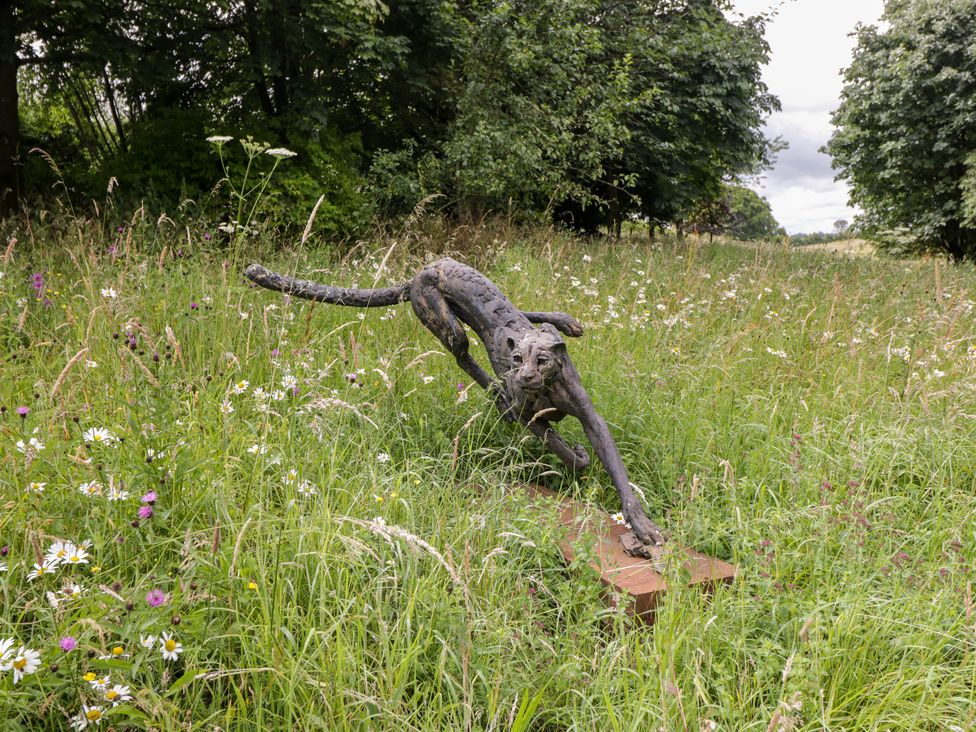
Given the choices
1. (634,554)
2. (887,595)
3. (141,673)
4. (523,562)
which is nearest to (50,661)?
(141,673)

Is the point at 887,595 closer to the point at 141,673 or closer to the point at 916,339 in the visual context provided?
the point at 141,673

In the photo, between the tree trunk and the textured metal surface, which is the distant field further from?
the tree trunk

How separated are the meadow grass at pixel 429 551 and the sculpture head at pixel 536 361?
0.39 m

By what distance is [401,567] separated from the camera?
2.31 metres

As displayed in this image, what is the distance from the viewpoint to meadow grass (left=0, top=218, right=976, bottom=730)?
1.77 m

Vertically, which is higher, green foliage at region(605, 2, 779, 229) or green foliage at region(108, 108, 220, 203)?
green foliage at region(605, 2, 779, 229)

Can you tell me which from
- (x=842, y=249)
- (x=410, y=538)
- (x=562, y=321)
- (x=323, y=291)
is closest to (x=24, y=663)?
(x=410, y=538)

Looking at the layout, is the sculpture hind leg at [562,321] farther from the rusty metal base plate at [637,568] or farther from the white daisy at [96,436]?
the white daisy at [96,436]

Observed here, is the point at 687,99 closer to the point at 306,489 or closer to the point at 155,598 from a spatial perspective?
the point at 306,489

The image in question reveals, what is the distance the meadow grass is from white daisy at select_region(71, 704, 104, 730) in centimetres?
2

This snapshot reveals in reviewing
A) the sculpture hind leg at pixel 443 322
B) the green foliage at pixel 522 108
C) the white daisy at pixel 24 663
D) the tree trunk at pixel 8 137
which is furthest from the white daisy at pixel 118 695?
the tree trunk at pixel 8 137

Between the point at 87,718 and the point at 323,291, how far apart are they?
2.56 m

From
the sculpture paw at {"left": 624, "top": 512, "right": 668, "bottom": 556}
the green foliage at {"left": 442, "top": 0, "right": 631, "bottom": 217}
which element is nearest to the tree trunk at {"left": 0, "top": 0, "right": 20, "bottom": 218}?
the green foliage at {"left": 442, "top": 0, "right": 631, "bottom": 217}

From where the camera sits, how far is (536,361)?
10.1 feet
